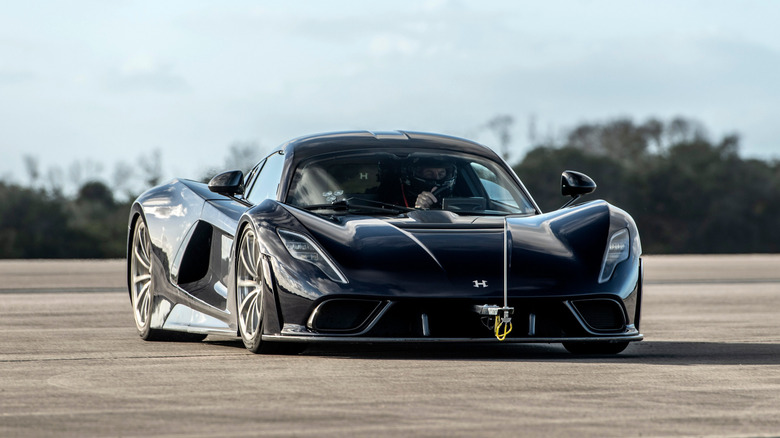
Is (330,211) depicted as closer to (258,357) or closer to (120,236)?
(258,357)

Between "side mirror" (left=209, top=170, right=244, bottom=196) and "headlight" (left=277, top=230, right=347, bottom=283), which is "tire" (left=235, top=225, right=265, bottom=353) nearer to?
"headlight" (left=277, top=230, right=347, bottom=283)

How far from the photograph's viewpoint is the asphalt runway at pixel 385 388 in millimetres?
4617

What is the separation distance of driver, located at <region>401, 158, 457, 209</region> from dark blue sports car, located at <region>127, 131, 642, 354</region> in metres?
A: 0.01

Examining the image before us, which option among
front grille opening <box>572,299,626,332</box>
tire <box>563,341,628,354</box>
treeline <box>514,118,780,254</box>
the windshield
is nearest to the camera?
front grille opening <box>572,299,626,332</box>

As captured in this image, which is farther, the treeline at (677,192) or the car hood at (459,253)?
the treeline at (677,192)

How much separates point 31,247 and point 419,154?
39.6 metres

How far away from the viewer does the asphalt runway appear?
4617 mm

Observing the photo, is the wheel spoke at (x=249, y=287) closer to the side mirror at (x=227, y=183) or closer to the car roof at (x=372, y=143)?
the side mirror at (x=227, y=183)

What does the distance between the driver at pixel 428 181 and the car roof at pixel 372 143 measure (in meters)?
0.21

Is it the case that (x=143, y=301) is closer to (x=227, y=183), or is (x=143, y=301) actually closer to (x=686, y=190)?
(x=227, y=183)

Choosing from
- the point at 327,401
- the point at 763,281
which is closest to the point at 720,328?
the point at 327,401

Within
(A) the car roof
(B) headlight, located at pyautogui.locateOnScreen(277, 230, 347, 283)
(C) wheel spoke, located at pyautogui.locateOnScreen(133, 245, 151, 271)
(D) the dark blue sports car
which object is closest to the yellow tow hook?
(D) the dark blue sports car

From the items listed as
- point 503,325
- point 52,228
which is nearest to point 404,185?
point 503,325

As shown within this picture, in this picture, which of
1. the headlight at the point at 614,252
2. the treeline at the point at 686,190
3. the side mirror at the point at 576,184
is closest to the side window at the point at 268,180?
the side mirror at the point at 576,184
